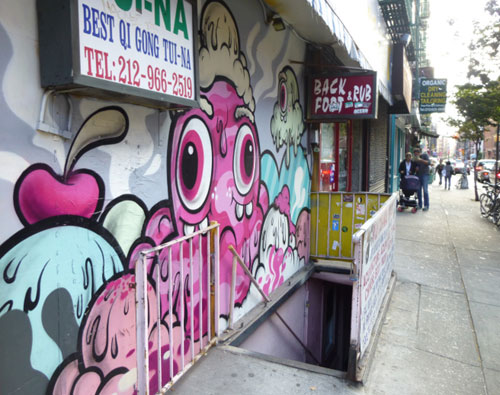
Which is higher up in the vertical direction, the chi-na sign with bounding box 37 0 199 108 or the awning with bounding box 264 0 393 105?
the awning with bounding box 264 0 393 105

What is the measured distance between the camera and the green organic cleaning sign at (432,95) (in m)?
14.9

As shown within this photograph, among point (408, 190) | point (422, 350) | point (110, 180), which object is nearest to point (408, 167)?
point (408, 190)

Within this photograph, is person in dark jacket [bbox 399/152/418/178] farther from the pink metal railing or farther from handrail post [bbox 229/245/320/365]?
the pink metal railing

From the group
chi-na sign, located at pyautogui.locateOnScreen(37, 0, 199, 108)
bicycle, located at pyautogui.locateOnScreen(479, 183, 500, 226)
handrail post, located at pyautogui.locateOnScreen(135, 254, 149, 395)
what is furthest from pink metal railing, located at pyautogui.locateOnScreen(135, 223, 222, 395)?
bicycle, located at pyautogui.locateOnScreen(479, 183, 500, 226)

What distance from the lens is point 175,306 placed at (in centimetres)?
323

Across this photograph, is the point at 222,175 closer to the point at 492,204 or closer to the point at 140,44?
the point at 140,44

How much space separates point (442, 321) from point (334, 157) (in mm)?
4605

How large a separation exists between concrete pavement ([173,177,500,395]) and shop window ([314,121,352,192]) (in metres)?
1.94

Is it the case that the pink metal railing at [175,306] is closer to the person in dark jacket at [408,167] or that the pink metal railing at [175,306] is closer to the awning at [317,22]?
the awning at [317,22]

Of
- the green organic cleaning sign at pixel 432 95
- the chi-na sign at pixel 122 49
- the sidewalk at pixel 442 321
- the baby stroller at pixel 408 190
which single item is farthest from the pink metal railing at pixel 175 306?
the green organic cleaning sign at pixel 432 95

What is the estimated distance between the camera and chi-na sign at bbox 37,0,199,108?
1.96 meters

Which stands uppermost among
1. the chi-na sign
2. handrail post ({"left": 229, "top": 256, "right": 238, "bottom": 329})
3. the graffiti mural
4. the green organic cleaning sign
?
the green organic cleaning sign

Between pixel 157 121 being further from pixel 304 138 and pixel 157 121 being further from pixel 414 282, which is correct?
pixel 414 282

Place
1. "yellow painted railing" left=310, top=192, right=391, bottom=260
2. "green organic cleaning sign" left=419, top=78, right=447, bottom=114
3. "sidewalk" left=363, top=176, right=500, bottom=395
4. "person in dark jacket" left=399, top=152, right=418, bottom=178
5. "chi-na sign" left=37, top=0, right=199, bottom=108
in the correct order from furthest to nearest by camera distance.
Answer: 1. "green organic cleaning sign" left=419, top=78, right=447, bottom=114
2. "person in dark jacket" left=399, top=152, right=418, bottom=178
3. "yellow painted railing" left=310, top=192, right=391, bottom=260
4. "sidewalk" left=363, top=176, right=500, bottom=395
5. "chi-na sign" left=37, top=0, right=199, bottom=108
